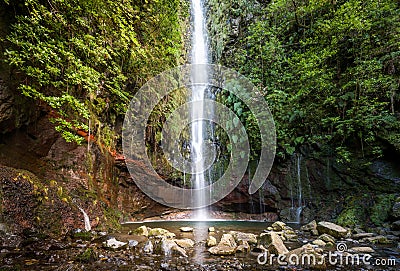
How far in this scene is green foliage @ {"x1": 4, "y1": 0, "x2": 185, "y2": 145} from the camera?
4742 millimetres

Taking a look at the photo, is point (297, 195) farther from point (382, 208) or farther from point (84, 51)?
point (84, 51)

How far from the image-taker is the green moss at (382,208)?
728 centimetres

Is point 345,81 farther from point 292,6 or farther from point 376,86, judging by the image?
point 292,6

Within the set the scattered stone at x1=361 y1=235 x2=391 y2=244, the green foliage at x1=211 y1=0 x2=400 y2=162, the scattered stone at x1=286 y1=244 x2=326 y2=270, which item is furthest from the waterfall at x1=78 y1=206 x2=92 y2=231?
the green foliage at x1=211 y1=0 x2=400 y2=162

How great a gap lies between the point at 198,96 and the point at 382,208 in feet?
33.2

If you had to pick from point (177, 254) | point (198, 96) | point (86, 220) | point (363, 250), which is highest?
point (198, 96)

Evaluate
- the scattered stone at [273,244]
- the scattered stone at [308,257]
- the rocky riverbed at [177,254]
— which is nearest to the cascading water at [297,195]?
the rocky riverbed at [177,254]

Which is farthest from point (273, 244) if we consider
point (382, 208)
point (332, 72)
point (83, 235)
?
point (332, 72)

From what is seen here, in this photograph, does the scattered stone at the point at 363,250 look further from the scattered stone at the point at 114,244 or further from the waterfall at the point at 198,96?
the waterfall at the point at 198,96

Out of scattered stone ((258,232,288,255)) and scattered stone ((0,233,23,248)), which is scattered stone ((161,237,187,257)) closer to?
scattered stone ((258,232,288,255))

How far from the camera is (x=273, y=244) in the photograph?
4605 millimetres

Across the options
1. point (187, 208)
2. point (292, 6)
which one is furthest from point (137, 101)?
point (292, 6)

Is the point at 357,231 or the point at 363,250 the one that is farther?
the point at 357,231

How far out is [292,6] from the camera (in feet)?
41.0
